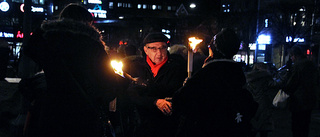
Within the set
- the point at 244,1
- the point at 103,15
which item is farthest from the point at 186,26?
the point at 103,15

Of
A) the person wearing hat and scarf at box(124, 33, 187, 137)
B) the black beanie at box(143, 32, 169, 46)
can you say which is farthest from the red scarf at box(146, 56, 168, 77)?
the black beanie at box(143, 32, 169, 46)

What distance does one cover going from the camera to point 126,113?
3.91 meters

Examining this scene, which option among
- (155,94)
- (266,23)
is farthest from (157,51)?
(266,23)

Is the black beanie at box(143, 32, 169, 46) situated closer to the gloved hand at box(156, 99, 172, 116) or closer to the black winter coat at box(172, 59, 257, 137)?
the gloved hand at box(156, 99, 172, 116)

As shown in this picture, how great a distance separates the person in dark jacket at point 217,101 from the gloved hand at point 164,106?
1.87 feet

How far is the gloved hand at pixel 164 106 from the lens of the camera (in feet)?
10.5

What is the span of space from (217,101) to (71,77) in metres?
1.27

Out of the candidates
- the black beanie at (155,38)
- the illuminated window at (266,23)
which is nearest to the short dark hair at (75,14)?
the black beanie at (155,38)

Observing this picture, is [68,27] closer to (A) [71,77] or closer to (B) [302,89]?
(A) [71,77]

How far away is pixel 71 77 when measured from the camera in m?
2.02

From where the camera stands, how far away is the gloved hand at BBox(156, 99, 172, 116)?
3197 mm

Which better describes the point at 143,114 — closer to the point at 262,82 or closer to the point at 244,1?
the point at 262,82

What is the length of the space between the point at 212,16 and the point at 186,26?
15081 millimetres

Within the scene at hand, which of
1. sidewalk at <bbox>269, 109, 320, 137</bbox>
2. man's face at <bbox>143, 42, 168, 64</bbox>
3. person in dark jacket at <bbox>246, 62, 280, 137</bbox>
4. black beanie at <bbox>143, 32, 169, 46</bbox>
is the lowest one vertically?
sidewalk at <bbox>269, 109, 320, 137</bbox>
